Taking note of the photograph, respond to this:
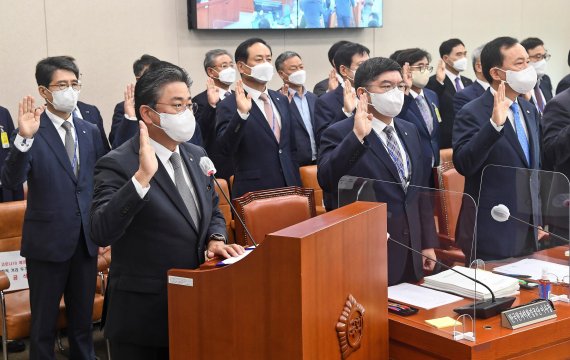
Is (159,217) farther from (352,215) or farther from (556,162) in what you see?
(556,162)

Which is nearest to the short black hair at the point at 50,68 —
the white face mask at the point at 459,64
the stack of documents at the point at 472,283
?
the stack of documents at the point at 472,283

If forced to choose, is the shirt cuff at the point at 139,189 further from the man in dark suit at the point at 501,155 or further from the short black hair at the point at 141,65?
the short black hair at the point at 141,65

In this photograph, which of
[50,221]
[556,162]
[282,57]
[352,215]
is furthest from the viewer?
[282,57]

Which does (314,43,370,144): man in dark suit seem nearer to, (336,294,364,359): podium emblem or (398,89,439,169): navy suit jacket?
(398,89,439,169): navy suit jacket

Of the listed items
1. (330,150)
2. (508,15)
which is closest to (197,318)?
(330,150)

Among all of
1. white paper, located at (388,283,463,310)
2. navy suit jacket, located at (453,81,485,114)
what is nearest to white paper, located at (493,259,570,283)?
white paper, located at (388,283,463,310)

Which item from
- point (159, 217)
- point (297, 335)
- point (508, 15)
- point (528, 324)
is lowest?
point (528, 324)

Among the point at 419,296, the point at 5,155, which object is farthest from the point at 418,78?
the point at 419,296

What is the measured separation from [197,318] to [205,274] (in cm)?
14

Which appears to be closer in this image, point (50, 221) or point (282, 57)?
point (50, 221)

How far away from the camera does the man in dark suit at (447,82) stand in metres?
7.18

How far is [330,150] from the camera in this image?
362cm

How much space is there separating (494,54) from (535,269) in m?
1.62

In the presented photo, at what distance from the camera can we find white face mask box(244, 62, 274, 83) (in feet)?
17.7
